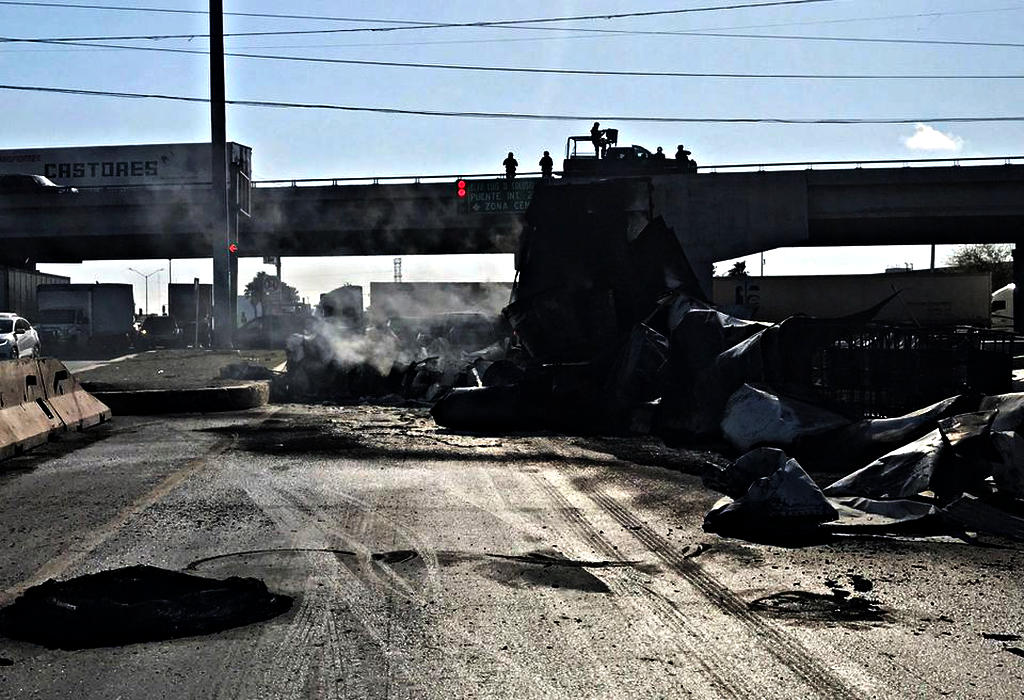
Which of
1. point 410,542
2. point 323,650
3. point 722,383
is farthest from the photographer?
point 722,383

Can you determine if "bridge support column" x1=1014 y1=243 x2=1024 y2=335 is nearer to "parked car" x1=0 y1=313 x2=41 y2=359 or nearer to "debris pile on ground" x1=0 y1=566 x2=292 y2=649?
"parked car" x1=0 y1=313 x2=41 y2=359

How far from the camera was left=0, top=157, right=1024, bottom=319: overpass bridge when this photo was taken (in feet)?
130

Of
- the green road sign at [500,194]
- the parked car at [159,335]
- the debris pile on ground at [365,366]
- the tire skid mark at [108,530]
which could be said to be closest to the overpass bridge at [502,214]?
the green road sign at [500,194]

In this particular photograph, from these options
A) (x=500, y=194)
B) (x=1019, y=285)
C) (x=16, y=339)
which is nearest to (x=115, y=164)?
(x=500, y=194)

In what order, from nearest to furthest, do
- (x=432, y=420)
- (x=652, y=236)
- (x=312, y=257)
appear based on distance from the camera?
(x=432, y=420) → (x=652, y=236) → (x=312, y=257)

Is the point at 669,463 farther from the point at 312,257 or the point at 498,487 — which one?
the point at 312,257

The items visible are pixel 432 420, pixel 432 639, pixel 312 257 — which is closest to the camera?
pixel 432 639

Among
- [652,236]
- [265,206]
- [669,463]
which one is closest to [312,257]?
[265,206]

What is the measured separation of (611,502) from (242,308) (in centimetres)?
10171

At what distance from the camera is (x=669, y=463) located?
1082 centimetres

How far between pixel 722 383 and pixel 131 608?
30.1 feet

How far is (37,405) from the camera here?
1229 centimetres

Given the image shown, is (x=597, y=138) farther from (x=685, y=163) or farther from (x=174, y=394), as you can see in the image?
(x=174, y=394)

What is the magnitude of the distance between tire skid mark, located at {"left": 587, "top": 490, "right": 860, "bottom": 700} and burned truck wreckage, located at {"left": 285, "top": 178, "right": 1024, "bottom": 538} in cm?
69
